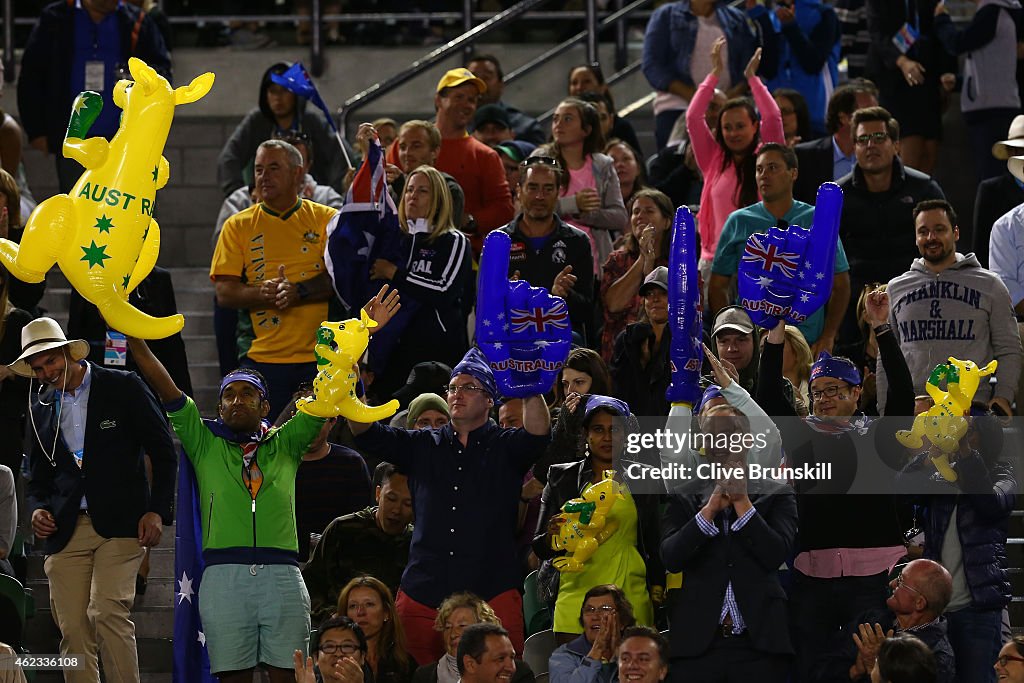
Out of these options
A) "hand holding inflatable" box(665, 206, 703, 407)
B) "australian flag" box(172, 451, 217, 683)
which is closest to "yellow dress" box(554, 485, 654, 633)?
"hand holding inflatable" box(665, 206, 703, 407)

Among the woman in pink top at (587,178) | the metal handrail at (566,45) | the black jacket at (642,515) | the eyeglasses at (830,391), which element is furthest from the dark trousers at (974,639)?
the metal handrail at (566,45)

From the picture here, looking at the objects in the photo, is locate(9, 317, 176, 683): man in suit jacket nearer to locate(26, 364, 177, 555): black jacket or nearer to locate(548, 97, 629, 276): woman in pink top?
locate(26, 364, 177, 555): black jacket

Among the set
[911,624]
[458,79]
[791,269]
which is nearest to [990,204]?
[791,269]

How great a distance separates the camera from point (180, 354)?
33.5 feet

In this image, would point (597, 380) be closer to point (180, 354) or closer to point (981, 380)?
point (981, 380)

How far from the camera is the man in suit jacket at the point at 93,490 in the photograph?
337 inches

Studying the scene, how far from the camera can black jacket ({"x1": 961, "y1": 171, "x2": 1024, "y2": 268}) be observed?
11023 mm

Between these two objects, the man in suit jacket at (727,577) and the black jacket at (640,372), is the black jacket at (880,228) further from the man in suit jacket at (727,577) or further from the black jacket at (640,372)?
the man in suit jacket at (727,577)

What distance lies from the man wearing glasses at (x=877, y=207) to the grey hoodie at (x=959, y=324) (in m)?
1.06

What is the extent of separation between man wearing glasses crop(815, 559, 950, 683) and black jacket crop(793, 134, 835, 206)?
3.56 metres

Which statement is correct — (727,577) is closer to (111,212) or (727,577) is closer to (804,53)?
(111,212)

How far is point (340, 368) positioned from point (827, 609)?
7.39 feet

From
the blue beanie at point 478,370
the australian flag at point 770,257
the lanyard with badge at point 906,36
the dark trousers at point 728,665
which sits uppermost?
the lanyard with badge at point 906,36

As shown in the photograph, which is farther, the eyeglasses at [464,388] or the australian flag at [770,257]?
→ the australian flag at [770,257]
